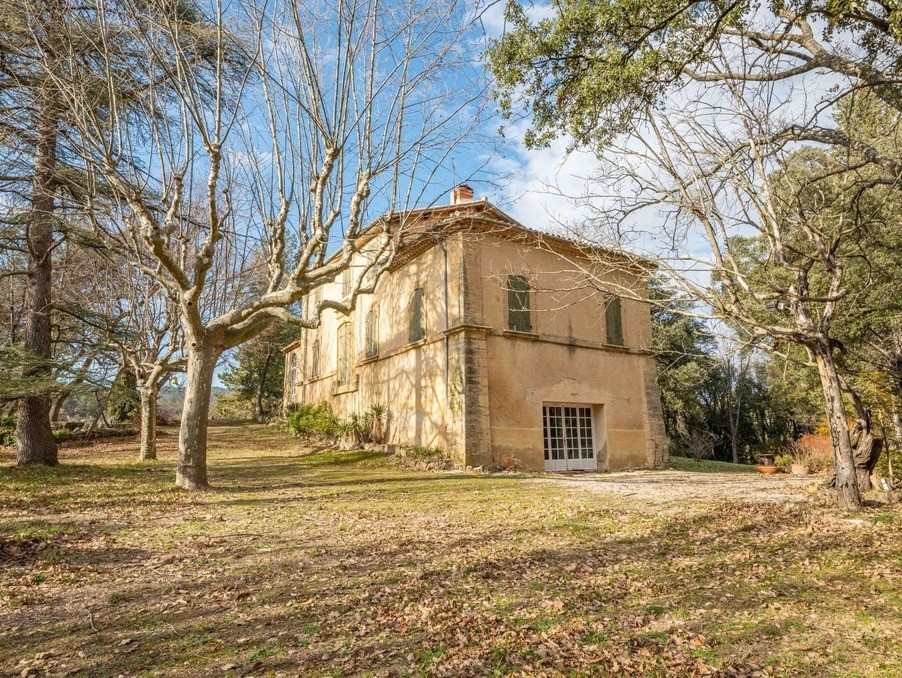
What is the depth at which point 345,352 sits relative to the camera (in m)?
20.5

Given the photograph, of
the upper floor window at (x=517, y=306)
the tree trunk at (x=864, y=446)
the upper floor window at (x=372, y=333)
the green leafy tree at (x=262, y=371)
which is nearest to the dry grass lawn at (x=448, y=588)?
the tree trunk at (x=864, y=446)

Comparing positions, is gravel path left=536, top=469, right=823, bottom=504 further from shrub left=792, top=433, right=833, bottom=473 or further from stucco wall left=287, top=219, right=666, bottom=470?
shrub left=792, top=433, right=833, bottom=473

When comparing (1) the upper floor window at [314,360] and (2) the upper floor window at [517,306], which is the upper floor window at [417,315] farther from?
(1) the upper floor window at [314,360]

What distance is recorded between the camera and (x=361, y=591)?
4109 millimetres

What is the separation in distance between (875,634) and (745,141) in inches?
245

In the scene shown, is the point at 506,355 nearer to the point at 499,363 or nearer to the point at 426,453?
the point at 499,363

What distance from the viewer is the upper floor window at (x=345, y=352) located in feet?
65.2

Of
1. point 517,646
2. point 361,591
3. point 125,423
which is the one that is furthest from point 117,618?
point 125,423

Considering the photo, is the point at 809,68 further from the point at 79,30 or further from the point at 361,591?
the point at 79,30

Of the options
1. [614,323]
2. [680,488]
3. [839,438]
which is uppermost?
[614,323]

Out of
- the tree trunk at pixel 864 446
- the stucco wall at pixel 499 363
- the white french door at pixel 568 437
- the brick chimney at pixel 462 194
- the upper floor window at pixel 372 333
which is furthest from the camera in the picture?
the upper floor window at pixel 372 333

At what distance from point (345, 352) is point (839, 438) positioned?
649 inches

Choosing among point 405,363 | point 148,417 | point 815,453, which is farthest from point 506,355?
point 815,453

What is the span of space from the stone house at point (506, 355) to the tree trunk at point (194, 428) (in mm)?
5520
